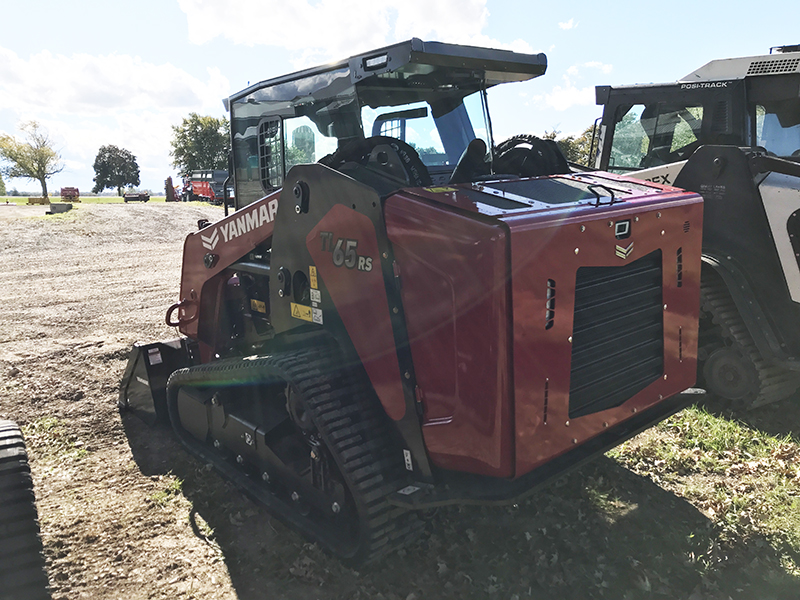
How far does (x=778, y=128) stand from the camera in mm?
6250

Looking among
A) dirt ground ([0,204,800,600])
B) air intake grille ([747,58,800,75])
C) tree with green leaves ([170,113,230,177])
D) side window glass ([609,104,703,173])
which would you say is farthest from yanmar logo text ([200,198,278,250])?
tree with green leaves ([170,113,230,177])

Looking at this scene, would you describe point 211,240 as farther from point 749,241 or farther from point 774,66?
point 774,66

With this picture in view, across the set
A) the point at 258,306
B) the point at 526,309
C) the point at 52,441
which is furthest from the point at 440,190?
the point at 52,441

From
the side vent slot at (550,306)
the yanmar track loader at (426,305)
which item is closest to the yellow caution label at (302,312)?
the yanmar track loader at (426,305)

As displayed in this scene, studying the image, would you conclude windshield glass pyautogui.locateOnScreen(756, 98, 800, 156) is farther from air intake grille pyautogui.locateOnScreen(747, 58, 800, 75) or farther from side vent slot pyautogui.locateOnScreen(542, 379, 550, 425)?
side vent slot pyautogui.locateOnScreen(542, 379, 550, 425)

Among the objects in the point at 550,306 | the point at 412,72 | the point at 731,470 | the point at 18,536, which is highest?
the point at 412,72

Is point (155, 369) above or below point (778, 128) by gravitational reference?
below

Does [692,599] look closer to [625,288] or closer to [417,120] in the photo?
[625,288]

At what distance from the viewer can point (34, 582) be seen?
2604mm

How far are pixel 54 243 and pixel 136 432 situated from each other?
15.1m

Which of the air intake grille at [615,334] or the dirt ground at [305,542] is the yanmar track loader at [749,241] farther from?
the air intake grille at [615,334]

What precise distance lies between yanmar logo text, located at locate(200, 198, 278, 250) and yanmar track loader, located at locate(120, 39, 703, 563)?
0.02 meters

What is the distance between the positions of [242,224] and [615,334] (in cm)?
245

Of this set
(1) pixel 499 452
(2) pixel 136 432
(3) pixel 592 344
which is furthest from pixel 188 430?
(3) pixel 592 344
